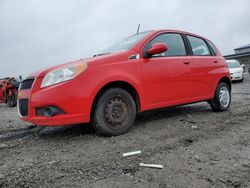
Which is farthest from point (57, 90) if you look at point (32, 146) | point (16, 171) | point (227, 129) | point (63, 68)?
point (227, 129)

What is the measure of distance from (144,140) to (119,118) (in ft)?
1.73

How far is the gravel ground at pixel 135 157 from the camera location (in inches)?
93.4

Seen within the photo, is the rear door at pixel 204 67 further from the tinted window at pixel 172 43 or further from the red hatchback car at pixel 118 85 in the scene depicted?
the tinted window at pixel 172 43

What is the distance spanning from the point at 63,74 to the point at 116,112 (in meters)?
→ 0.95

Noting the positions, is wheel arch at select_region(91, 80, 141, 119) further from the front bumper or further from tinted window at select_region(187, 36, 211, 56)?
tinted window at select_region(187, 36, 211, 56)

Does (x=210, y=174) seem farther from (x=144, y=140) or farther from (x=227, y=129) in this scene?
(x=227, y=129)

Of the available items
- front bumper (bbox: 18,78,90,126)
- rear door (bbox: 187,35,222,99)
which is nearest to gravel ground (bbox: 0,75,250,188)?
front bumper (bbox: 18,78,90,126)

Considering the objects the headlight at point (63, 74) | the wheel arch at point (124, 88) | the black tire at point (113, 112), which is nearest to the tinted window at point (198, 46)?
the wheel arch at point (124, 88)

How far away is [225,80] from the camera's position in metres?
5.97

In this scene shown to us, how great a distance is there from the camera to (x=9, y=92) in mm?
11211

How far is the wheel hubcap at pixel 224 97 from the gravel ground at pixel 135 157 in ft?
3.96

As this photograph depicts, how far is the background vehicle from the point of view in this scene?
36.5 ft

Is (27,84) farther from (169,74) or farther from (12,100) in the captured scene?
(12,100)

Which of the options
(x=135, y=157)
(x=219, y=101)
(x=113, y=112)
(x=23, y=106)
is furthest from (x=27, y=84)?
(x=219, y=101)
